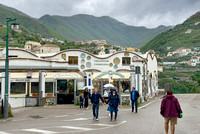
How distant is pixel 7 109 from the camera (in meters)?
14.5

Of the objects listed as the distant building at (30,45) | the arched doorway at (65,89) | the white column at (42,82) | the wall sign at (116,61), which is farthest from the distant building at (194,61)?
the white column at (42,82)

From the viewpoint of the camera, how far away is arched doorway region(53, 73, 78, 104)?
23.5m

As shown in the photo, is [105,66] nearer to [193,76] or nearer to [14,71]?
[14,71]

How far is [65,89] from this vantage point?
25406 millimetres

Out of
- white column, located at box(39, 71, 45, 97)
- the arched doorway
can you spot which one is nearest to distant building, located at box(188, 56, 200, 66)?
the arched doorway

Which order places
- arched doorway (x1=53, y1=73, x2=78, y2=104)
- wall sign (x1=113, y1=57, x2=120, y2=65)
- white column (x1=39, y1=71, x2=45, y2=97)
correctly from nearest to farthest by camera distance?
white column (x1=39, y1=71, x2=45, y2=97), arched doorway (x1=53, y1=73, x2=78, y2=104), wall sign (x1=113, y1=57, x2=120, y2=65)

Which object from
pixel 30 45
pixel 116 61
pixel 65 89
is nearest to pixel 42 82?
pixel 65 89

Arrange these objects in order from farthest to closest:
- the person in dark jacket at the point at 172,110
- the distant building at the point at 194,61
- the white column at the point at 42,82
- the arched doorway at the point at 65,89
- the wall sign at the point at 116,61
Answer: the distant building at the point at 194,61 → the wall sign at the point at 116,61 → the arched doorway at the point at 65,89 → the white column at the point at 42,82 → the person in dark jacket at the point at 172,110

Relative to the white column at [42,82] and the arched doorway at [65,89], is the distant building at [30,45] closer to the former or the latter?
the arched doorway at [65,89]

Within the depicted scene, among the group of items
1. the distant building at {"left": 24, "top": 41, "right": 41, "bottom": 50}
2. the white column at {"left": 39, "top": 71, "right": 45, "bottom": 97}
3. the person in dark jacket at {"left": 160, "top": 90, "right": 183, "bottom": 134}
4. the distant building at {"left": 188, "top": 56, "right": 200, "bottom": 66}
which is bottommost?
the person in dark jacket at {"left": 160, "top": 90, "right": 183, "bottom": 134}

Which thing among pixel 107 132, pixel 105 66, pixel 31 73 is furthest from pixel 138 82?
pixel 105 66

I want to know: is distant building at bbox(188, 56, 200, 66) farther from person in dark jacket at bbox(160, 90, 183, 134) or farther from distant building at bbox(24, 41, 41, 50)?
person in dark jacket at bbox(160, 90, 183, 134)

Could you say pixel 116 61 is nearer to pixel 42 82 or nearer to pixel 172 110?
pixel 42 82

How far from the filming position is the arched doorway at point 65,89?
2346 centimetres
